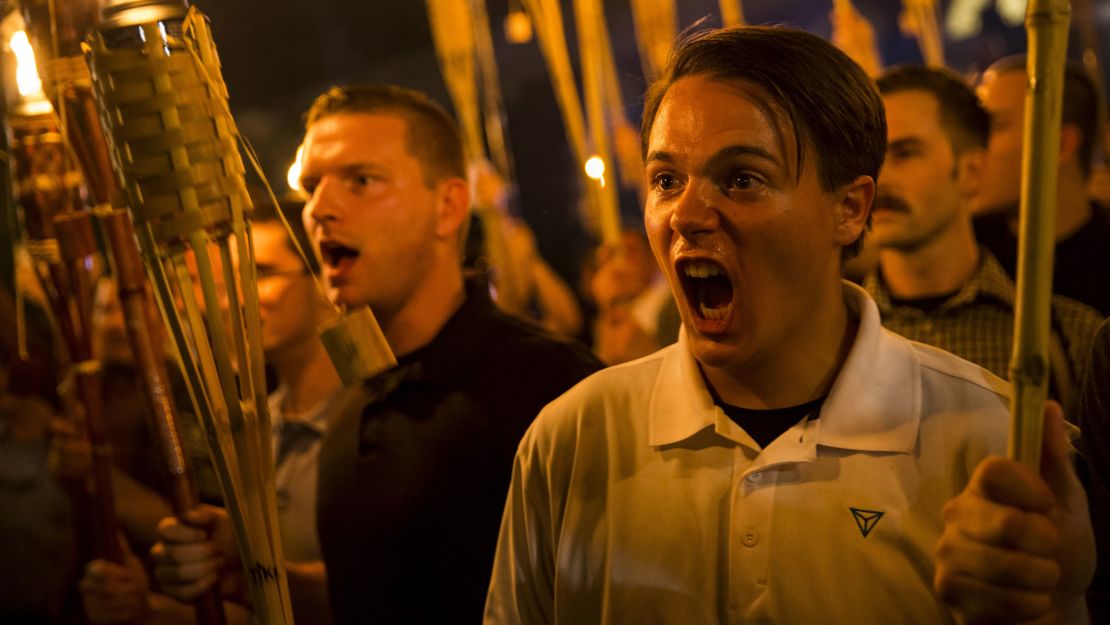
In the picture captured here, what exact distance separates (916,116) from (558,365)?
85cm

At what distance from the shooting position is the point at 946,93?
193 cm

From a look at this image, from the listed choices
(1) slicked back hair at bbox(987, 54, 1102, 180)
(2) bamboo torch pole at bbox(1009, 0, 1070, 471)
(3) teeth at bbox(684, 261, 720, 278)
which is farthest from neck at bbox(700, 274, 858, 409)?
(1) slicked back hair at bbox(987, 54, 1102, 180)

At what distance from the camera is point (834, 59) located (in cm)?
118

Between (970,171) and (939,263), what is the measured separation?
20 centimetres

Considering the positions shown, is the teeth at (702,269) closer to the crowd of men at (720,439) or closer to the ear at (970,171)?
the crowd of men at (720,439)

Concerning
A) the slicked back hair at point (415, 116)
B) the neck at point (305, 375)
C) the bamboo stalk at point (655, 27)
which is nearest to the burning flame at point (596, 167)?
the slicked back hair at point (415, 116)

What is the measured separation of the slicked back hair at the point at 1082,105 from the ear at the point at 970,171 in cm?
61

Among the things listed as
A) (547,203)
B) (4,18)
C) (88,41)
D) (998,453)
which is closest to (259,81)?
(547,203)

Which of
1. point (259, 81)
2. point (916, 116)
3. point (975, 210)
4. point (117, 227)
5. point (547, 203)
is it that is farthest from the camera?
point (547, 203)

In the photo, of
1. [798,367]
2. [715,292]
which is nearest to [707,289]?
[715,292]

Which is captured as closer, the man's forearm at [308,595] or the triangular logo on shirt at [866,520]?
the triangular logo on shirt at [866,520]

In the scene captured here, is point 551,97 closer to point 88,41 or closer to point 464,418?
point 464,418

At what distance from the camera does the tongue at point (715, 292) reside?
3.91 ft

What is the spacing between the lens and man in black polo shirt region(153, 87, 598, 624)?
1.69 m
